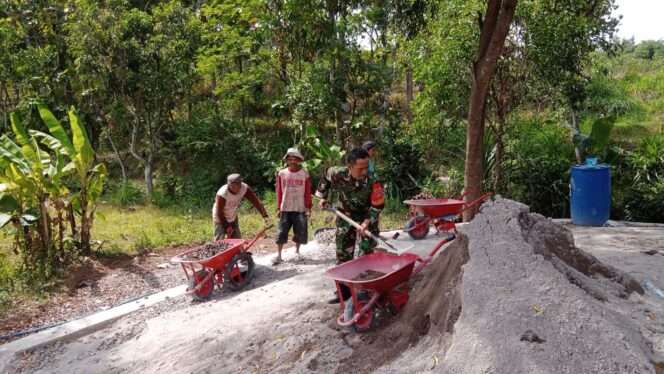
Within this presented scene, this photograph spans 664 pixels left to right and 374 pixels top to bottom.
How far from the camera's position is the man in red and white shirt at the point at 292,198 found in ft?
23.3

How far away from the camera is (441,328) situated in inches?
141

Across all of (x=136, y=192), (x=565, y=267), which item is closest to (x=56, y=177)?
(x=565, y=267)

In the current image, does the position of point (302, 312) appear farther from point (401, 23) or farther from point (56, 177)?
point (401, 23)

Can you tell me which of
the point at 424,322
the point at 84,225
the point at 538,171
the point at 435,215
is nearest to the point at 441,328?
the point at 424,322

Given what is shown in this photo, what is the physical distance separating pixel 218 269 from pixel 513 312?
12.1 ft

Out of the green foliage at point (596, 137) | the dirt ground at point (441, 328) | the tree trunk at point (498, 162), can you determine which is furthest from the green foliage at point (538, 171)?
the dirt ground at point (441, 328)

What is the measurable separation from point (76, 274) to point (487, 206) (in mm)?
5490

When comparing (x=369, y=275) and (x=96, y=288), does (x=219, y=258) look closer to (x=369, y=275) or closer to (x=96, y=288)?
(x=369, y=275)

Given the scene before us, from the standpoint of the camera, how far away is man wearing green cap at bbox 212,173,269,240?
677 cm

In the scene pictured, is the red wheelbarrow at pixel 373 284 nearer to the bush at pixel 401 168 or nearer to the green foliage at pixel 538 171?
the green foliage at pixel 538 171

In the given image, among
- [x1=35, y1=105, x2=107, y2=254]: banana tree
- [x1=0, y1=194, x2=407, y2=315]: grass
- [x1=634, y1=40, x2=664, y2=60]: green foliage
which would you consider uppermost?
[x1=634, y1=40, x2=664, y2=60]: green foliage

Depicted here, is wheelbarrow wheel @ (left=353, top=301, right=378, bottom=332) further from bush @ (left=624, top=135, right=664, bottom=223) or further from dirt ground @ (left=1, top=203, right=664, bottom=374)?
bush @ (left=624, top=135, right=664, bottom=223)

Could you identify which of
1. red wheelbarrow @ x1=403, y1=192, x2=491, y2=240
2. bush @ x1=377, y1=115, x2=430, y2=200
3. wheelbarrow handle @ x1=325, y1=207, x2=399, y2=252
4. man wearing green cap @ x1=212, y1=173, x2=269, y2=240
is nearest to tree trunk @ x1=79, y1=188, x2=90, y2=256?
man wearing green cap @ x1=212, y1=173, x2=269, y2=240

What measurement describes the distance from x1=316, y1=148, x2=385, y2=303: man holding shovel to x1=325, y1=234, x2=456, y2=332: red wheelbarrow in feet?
1.37
